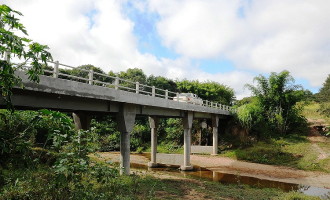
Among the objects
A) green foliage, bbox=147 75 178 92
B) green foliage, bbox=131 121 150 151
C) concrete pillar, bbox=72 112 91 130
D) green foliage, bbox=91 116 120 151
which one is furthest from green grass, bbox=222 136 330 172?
green foliage, bbox=147 75 178 92

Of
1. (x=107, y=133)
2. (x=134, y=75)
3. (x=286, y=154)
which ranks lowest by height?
(x=286, y=154)

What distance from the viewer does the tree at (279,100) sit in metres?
31.4

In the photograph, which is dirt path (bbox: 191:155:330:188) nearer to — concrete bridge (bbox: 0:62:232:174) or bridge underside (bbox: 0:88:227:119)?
concrete bridge (bbox: 0:62:232:174)

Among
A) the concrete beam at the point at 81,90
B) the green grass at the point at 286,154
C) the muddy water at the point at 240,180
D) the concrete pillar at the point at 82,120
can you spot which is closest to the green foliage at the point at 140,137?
the muddy water at the point at 240,180

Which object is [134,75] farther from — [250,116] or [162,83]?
[250,116]

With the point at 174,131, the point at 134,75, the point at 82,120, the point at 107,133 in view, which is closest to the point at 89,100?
the point at 82,120

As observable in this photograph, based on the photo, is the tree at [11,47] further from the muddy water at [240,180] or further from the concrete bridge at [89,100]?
the muddy water at [240,180]

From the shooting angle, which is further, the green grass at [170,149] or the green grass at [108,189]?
the green grass at [170,149]

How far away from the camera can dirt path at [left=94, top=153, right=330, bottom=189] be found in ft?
62.0

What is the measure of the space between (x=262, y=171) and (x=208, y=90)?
26356mm

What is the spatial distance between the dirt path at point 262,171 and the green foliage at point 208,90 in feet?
68.2

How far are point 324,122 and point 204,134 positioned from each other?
1577 centimetres

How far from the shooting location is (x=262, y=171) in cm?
2209

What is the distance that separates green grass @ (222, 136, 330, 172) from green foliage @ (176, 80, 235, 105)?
18002 mm
